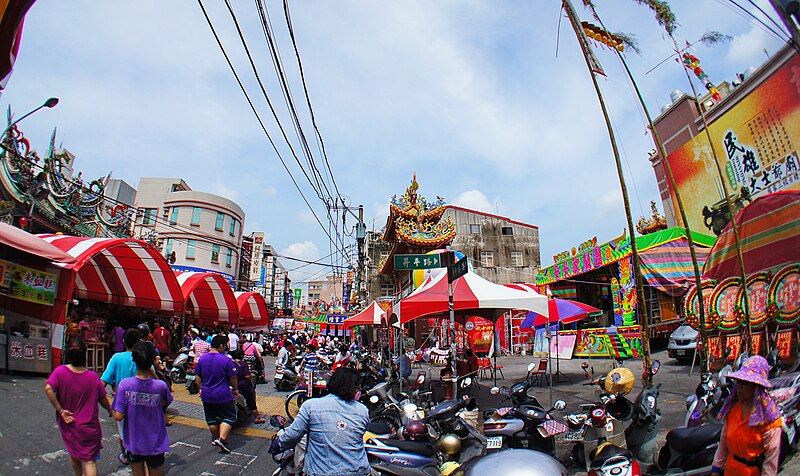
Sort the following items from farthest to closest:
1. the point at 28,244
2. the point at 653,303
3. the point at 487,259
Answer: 1. the point at 487,259
2. the point at 653,303
3. the point at 28,244

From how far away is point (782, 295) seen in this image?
7387 mm

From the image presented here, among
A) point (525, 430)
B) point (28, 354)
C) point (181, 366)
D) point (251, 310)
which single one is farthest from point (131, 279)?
point (525, 430)

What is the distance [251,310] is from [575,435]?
30.4 m

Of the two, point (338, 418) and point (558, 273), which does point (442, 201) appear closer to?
point (558, 273)

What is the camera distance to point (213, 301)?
26547mm

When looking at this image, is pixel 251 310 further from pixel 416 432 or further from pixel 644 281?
pixel 416 432

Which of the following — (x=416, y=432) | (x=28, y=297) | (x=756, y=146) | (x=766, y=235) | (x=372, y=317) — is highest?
(x=756, y=146)

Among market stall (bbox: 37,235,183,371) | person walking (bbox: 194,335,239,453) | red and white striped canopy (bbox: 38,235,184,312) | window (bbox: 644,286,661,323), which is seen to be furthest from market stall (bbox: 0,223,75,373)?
window (bbox: 644,286,661,323)

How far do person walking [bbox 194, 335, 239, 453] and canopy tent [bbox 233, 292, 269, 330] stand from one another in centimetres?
2351

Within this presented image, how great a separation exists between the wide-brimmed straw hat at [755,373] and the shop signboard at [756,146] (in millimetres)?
14475

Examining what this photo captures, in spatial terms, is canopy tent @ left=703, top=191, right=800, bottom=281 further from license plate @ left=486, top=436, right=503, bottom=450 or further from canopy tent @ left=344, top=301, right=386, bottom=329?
canopy tent @ left=344, top=301, right=386, bottom=329

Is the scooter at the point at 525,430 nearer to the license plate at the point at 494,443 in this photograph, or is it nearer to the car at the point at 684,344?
the license plate at the point at 494,443

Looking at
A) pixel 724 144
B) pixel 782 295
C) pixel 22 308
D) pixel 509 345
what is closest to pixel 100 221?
pixel 22 308

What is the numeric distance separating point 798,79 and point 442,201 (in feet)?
51.5
